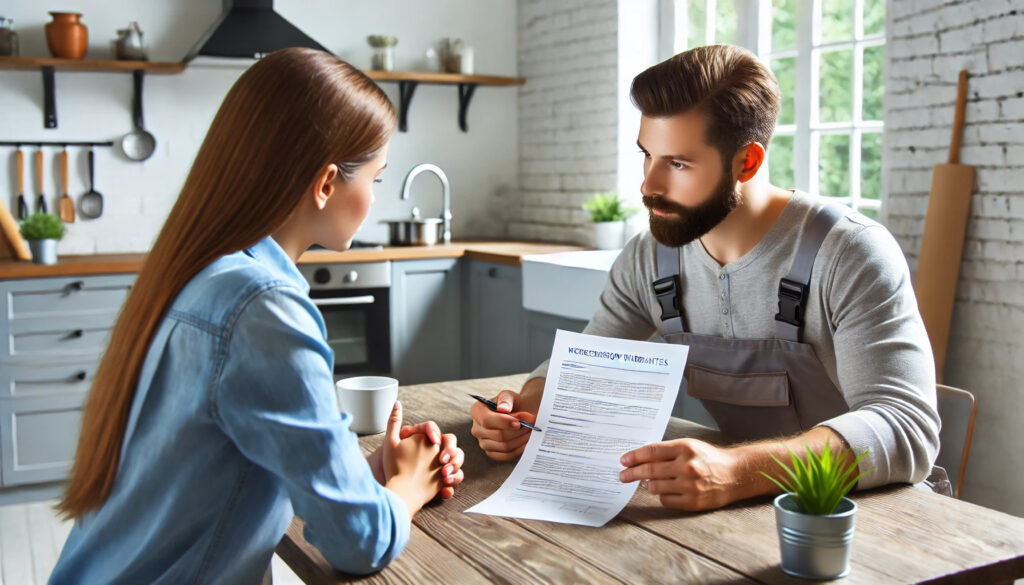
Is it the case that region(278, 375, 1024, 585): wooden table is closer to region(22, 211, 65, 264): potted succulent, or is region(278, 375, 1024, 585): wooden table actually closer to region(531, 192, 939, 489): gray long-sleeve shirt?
region(531, 192, 939, 489): gray long-sleeve shirt

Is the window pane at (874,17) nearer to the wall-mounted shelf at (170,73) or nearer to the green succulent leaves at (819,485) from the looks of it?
the wall-mounted shelf at (170,73)

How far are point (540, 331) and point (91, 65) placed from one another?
225cm

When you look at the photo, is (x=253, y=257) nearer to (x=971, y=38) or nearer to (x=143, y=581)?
(x=143, y=581)

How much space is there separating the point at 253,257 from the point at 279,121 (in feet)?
0.57

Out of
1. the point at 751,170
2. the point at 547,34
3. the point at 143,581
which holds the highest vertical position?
the point at 547,34

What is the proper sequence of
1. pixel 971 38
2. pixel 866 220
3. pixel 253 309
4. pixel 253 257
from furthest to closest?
pixel 971 38 → pixel 866 220 → pixel 253 257 → pixel 253 309

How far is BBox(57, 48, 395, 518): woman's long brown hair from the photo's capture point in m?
1.12

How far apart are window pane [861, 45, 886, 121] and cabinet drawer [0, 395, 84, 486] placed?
125 inches

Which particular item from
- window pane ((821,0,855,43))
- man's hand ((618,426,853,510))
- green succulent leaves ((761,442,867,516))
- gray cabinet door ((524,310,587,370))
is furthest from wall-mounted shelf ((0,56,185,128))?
green succulent leaves ((761,442,867,516))

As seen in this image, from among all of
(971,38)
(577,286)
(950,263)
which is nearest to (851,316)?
(950,263)

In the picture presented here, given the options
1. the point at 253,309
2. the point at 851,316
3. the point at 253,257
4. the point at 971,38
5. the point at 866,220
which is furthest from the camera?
the point at 971,38

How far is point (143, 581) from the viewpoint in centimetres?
111

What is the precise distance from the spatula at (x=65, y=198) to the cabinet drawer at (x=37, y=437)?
3.07 feet

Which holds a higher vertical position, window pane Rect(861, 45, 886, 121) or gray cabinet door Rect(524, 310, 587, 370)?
Answer: window pane Rect(861, 45, 886, 121)
